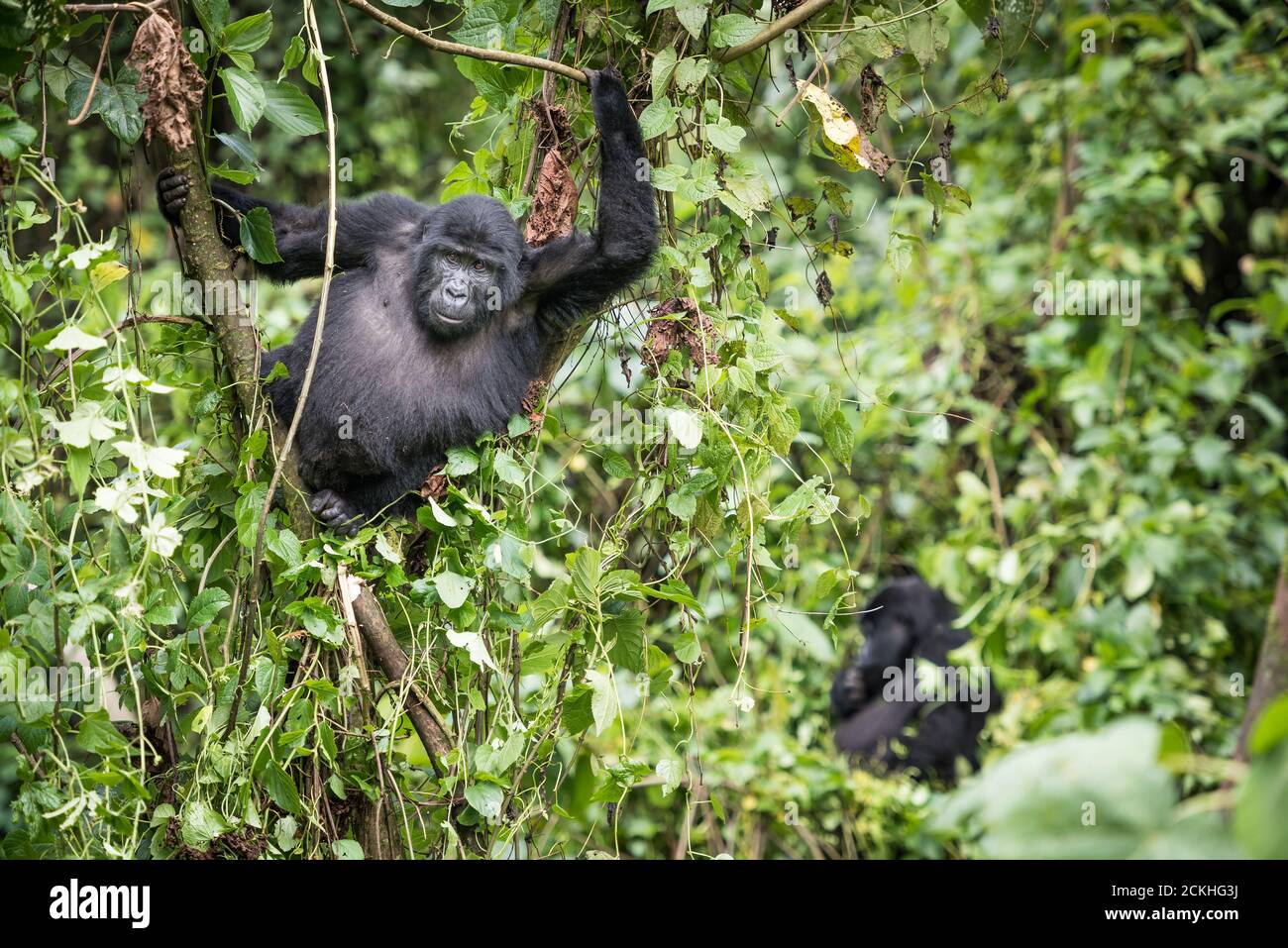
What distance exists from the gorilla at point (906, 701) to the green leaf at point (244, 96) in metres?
4.50

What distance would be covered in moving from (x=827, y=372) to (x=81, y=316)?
4322mm

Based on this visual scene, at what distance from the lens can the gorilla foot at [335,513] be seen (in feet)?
11.0

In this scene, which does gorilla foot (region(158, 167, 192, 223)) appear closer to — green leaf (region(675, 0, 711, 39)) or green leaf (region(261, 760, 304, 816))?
green leaf (region(675, 0, 711, 39))

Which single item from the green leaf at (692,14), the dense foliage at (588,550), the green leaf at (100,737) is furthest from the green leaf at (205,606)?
the green leaf at (692,14)

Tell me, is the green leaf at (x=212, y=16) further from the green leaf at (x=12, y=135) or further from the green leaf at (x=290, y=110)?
the green leaf at (x=12, y=135)

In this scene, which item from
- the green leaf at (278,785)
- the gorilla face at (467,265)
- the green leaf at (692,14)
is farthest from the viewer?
the gorilla face at (467,265)

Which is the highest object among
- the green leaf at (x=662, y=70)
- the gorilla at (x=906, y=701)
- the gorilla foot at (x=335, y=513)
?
the green leaf at (x=662, y=70)

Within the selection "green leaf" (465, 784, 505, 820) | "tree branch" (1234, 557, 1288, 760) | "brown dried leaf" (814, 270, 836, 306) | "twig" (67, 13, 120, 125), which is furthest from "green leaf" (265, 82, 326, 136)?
"tree branch" (1234, 557, 1288, 760)

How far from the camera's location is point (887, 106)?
3244 millimetres

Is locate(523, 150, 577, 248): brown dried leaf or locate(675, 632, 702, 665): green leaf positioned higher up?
locate(523, 150, 577, 248): brown dried leaf

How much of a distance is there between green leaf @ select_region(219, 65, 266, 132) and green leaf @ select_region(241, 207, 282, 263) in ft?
1.05

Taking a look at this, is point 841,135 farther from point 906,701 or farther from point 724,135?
point 906,701

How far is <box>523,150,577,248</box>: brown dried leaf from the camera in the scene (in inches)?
123
